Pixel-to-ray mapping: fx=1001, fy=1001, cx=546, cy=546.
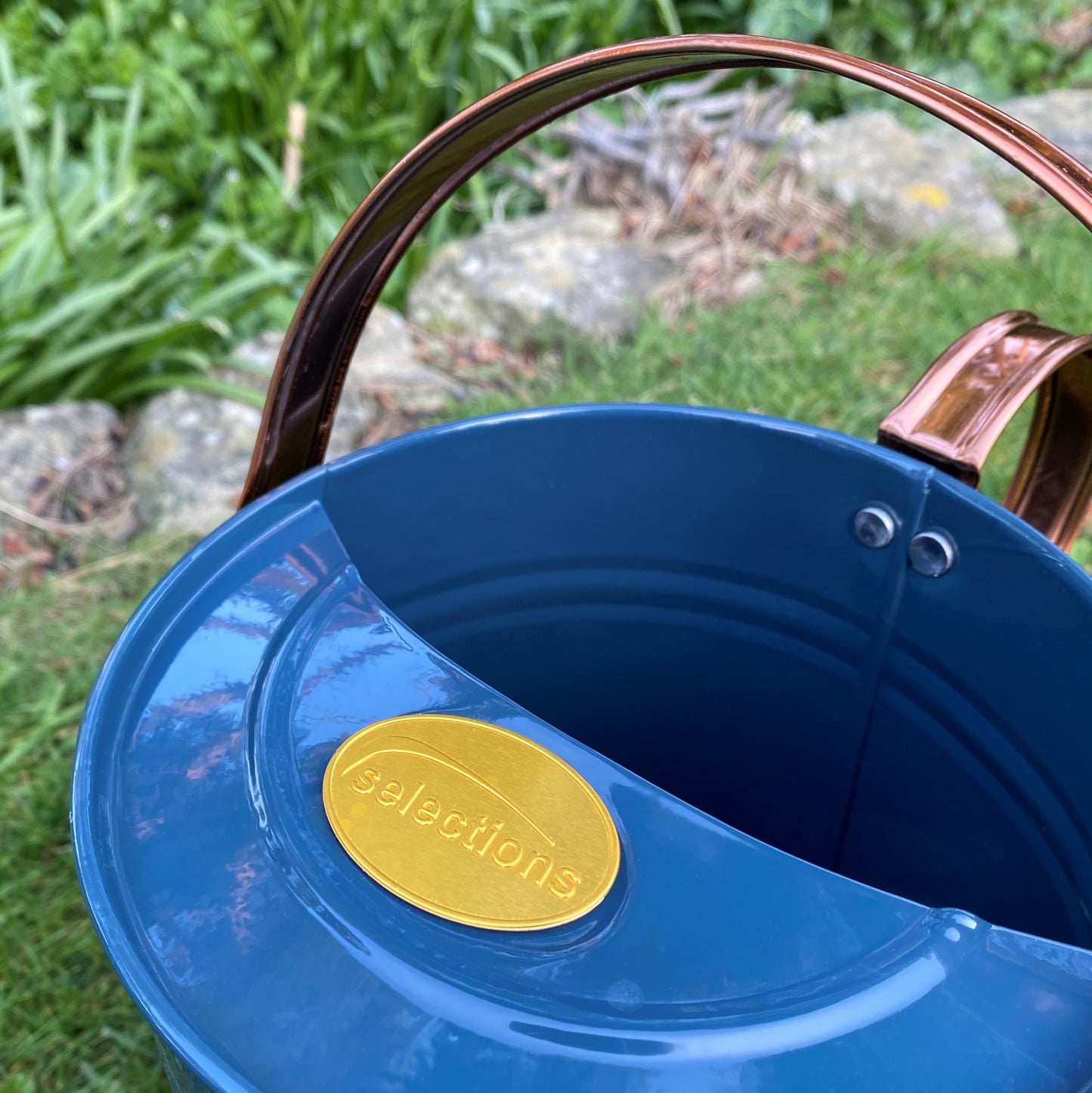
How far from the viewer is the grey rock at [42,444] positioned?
6.84 feet

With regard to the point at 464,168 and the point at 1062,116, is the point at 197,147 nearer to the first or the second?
the point at 464,168

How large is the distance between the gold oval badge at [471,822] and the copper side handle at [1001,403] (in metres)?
0.48

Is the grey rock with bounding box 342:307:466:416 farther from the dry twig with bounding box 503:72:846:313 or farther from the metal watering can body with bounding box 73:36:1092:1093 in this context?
the metal watering can body with bounding box 73:36:1092:1093

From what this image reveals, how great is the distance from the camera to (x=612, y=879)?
2.39 ft

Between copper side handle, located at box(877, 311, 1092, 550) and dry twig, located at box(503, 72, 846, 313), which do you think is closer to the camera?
copper side handle, located at box(877, 311, 1092, 550)

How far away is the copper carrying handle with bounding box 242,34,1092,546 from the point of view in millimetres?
666

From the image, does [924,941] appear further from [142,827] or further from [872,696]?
[142,827]

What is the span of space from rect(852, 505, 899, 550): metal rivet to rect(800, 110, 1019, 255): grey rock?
214 centimetres

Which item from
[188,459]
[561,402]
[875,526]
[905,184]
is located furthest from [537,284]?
[875,526]

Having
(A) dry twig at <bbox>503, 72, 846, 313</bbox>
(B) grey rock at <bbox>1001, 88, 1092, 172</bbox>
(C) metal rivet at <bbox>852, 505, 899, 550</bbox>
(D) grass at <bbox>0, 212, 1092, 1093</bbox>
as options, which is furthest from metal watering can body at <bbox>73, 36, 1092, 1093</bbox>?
(B) grey rock at <bbox>1001, 88, 1092, 172</bbox>

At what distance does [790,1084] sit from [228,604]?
0.57 metres

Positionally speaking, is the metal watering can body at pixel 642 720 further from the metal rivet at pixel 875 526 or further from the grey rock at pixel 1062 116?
the grey rock at pixel 1062 116

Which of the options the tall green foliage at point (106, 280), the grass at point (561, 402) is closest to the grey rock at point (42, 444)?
the tall green foliage at point (106, 280)

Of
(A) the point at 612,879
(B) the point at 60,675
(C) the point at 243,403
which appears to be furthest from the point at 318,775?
(C) the point at 243,403
